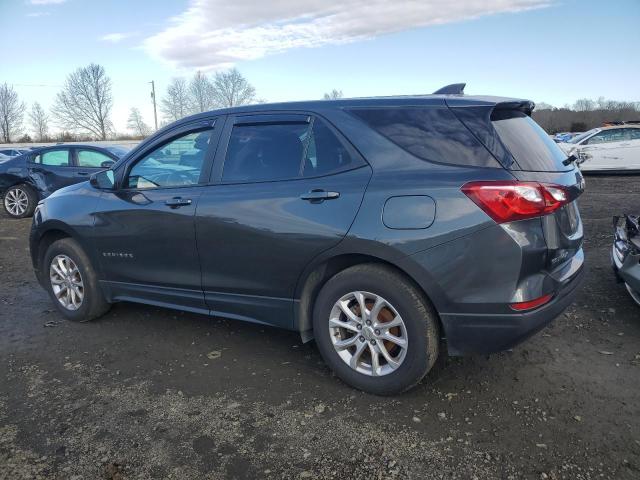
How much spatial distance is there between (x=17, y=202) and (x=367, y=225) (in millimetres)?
10551

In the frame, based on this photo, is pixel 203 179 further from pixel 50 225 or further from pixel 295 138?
pixel 50 225

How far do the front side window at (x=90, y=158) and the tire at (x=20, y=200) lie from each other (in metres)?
1.23

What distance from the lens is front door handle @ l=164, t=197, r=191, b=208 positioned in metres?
3.75

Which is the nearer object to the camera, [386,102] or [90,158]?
[386,102]

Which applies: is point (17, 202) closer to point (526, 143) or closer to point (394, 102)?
point (394, 102)

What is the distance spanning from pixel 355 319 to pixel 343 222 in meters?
0.59

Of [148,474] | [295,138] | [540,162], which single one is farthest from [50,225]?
[540,162]

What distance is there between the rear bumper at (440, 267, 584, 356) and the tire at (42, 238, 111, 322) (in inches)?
121

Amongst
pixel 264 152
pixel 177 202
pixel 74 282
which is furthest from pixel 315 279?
pixel 74 282

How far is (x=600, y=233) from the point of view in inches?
282

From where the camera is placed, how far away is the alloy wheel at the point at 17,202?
1108 cm

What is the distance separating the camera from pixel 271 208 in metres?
3.36

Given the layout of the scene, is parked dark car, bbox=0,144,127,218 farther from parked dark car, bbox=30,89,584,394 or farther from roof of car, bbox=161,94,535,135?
roof of car, bbox=161,94,535,135

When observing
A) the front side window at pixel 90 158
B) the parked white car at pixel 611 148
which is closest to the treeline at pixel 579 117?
the parked white car at pixel 611 148
